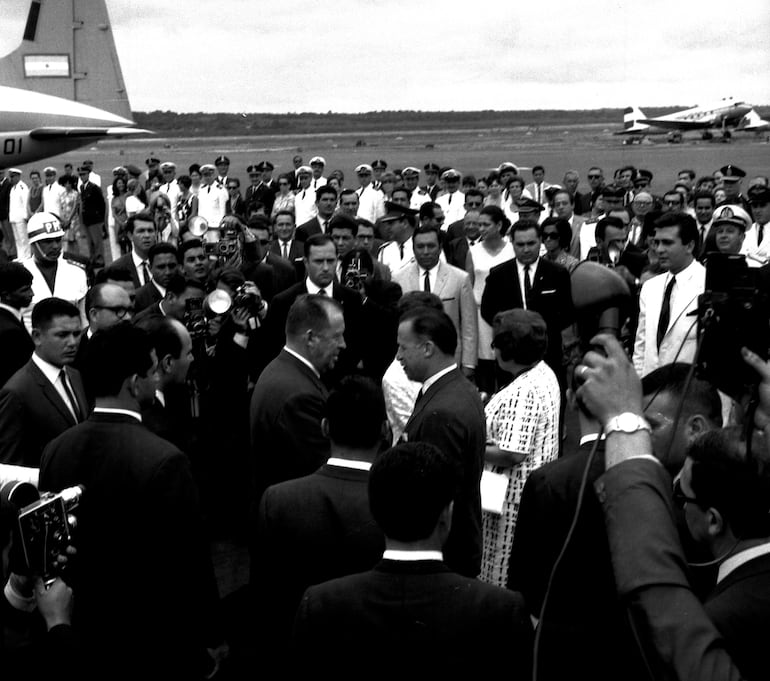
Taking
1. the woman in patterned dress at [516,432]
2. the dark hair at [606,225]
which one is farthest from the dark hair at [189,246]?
the dark hair at [606,225]

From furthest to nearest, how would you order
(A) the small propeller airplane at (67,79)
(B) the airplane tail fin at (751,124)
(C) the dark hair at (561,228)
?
1. (B) the airplane tail fin at (751,124)
2. (A) the small propeller airplane at (67,79)
3. (C) the dark hair at (561,228)

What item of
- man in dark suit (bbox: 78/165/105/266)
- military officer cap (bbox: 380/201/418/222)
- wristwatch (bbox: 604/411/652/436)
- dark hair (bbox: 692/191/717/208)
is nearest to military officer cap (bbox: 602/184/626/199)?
dark hair (bbox: 692/191/717/208)

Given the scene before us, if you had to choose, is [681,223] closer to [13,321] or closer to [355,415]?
[355,415]

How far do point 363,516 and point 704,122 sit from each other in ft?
292

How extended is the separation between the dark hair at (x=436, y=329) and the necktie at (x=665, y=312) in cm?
279

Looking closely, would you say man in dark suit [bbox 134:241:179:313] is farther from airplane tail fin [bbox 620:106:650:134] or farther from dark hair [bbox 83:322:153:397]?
airplane tail fin [bbox 620:106:650:134]

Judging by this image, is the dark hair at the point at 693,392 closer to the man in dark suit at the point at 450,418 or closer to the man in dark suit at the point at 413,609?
the man in dark suit at the point at 450,418

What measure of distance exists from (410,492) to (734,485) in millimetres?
887

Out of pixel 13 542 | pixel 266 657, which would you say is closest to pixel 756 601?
pixel 13 542

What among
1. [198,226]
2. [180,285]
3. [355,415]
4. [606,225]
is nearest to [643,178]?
[606,225]

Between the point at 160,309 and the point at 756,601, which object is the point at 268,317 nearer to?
the point at 160,309

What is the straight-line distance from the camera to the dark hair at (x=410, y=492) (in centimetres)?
278

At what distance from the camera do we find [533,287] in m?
8.25

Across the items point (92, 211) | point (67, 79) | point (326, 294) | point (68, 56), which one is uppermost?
point (68, 56)
